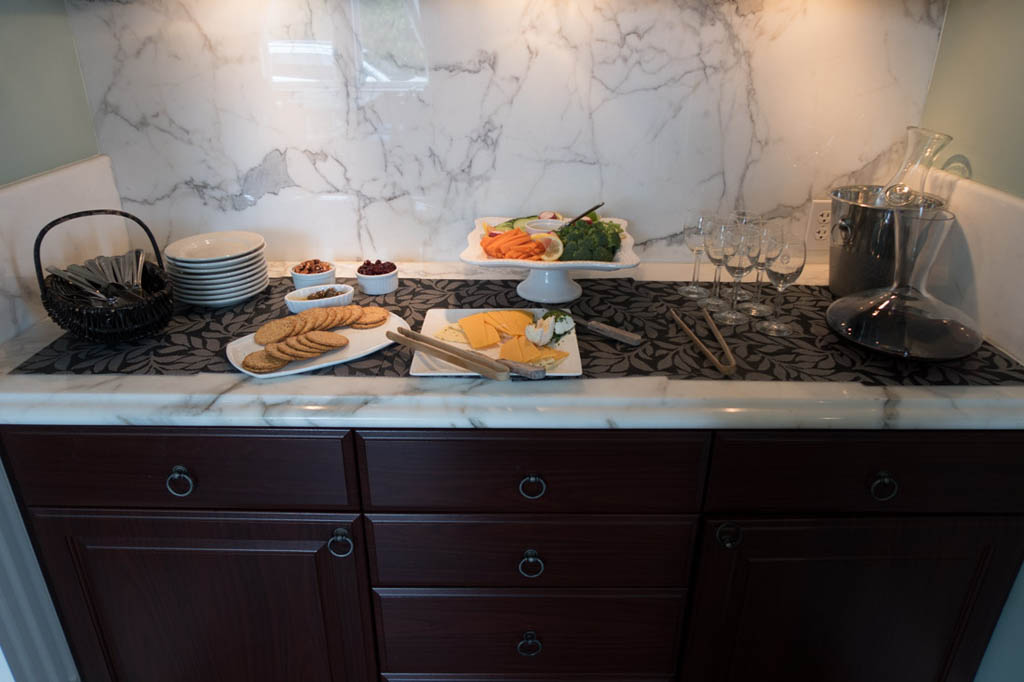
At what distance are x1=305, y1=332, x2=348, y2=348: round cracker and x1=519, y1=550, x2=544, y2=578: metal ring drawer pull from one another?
0.49m

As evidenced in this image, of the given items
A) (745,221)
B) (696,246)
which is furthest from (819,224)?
(696,246)

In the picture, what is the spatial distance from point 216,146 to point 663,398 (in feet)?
3.82

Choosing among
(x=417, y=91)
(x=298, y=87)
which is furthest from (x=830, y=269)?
(x=298, y=87)

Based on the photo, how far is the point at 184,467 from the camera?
1102 millimetres

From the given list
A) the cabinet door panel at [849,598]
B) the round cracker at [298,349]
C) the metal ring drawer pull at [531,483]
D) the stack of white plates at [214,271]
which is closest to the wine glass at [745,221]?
the cabinet door panel at [849,598]

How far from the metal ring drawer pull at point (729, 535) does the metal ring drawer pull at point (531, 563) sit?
12.3 inches

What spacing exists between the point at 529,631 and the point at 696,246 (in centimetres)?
87

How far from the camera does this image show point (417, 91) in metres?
1.49

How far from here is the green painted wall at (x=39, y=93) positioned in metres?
1.26

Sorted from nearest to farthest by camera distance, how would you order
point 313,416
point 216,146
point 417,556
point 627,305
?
point 313,416 → point 417,556 → point 627,305 → point 216,146

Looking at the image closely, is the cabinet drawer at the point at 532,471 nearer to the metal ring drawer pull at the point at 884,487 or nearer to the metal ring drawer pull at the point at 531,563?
the metal ring drawer pull at the point at 531,563

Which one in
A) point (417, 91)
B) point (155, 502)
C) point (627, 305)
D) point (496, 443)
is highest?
point (417, 91)

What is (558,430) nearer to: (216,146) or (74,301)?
(74,301)

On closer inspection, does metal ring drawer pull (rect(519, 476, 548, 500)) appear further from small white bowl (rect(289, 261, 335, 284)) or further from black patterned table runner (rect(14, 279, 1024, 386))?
small white bowl (rect(289, 261, 335, 284))
